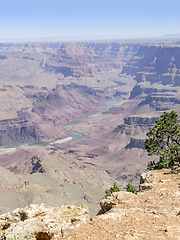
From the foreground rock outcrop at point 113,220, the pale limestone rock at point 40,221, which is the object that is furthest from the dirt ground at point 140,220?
the pale limestone rock at point 40,221

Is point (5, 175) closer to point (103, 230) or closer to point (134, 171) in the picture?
point (134, 171)

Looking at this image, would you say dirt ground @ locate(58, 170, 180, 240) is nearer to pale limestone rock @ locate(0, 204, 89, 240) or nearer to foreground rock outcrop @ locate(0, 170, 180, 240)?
foreground rock outcrop @ locate(0, 170, 180, 240)

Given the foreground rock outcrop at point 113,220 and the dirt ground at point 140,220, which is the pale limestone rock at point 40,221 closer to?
the foreground rock outcrop at point 113,220

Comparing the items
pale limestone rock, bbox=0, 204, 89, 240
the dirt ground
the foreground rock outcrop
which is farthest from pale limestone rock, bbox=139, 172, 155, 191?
pale limestone rock, bbox=0, 204, 89, 240

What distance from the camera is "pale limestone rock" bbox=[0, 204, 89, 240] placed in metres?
19.1

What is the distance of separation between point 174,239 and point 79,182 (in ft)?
259

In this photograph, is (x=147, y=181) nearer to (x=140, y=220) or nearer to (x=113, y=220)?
(x=140, y=220)

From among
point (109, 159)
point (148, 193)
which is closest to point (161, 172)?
point (148, 193)

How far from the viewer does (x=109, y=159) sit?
132 m

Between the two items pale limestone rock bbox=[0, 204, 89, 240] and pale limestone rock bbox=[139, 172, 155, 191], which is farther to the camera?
pale limestone rock bbox=[139, 172, 155, 191]

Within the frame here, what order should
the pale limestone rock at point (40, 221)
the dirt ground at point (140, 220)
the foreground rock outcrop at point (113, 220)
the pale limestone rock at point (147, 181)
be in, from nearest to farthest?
the dirt ground at point (140, 220) → the foreground rock outcrop at point (113, 220) → the pale limestone rock at point (40, 221) → the pale limestone rock at point (147, 181)

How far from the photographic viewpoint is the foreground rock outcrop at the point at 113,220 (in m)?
17.4

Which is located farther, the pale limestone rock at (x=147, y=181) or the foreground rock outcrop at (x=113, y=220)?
the pale limestone rock at (x=147, y=181)

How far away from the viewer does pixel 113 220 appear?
19.3 metres
